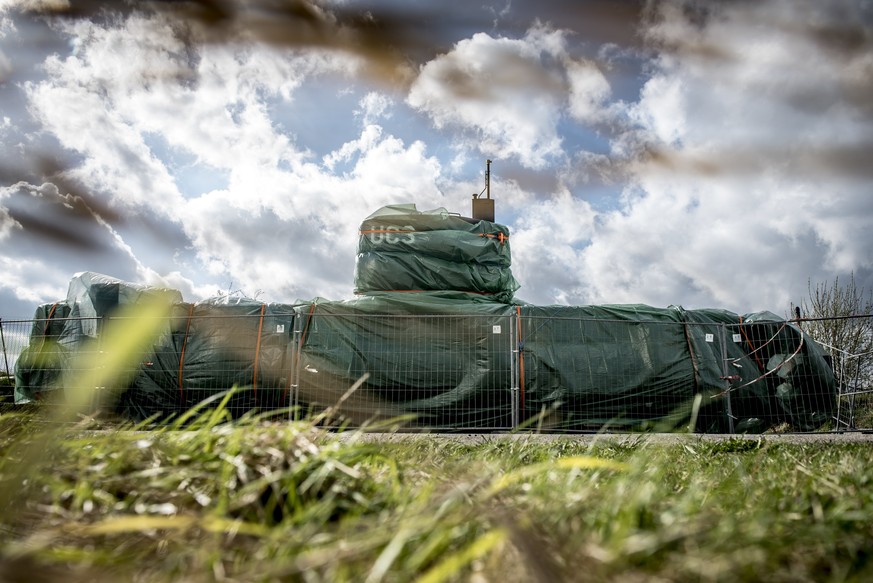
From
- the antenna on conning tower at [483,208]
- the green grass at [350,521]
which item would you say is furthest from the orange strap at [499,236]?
the green grass at [350,521]

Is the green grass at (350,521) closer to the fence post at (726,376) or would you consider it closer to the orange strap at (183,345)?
the fence post at (726,376)

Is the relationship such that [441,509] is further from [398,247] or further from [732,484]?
[398,247]

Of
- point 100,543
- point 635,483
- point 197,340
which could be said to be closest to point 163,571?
point 100,543

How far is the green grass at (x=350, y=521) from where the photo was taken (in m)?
0.88

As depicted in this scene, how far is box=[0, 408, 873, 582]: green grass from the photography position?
0.88 meters

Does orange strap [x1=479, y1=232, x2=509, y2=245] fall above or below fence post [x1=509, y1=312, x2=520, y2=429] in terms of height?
above

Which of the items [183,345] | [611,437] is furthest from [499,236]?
[611,437]

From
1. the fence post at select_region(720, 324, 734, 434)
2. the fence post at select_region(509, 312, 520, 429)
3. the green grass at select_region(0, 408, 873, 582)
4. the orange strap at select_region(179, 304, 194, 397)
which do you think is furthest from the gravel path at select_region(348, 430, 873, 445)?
the orange strap at select_region(179, 304, 194, 397)

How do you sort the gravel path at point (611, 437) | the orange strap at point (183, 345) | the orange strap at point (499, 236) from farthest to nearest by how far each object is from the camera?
1. the orange strap at point (499, 236)
2. the orange strap at point (183, 345)
3. the gravel path at point (611, 437)

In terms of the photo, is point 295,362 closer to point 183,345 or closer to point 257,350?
point 257,350

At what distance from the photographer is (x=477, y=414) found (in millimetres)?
7012

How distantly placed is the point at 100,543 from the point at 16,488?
22 cm

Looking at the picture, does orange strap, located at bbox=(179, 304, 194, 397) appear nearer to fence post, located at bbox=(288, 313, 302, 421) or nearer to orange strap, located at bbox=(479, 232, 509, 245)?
fence post, located at bbox=(288, 313, 302, 421)

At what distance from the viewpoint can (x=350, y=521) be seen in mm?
1072
